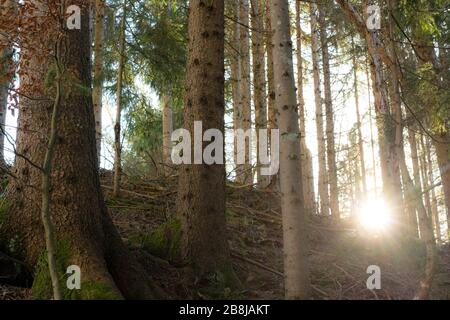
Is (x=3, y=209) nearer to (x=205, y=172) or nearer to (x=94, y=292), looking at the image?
(x=94, y=292)

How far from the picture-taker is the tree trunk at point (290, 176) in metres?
4.19

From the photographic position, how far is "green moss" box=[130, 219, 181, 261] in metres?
5.16

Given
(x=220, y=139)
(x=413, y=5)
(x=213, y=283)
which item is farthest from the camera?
(x=413, y=5)

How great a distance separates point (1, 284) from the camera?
14.6 feet

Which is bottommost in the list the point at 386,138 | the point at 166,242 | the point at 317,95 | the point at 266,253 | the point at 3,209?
the point at 266,253

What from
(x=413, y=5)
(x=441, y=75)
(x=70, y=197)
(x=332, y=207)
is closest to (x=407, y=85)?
(x=441, y=75)

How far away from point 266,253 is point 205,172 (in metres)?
1.81

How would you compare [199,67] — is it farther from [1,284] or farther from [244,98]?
[244,98]

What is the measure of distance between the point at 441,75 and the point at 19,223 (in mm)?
9190

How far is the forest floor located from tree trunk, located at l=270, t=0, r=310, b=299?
2.07 ft

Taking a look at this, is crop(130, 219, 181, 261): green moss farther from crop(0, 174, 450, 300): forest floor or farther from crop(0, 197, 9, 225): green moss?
crop(0, 197, 9, 225): green moss

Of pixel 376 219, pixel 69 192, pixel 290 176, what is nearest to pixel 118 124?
pixel 69 192

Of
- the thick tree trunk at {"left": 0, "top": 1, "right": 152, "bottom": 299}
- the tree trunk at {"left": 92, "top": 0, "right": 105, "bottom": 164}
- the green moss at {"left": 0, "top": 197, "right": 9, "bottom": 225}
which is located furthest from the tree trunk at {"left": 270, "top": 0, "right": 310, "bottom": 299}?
the tree trunk at {"left": 92, "top": 0, "right": 105, "bottom": 164}

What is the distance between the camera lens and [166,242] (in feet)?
17.2
